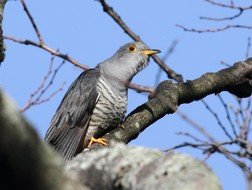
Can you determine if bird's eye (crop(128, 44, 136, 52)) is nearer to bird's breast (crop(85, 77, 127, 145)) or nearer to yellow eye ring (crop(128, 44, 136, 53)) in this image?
yellow eye ring (crop(128, 44, 136, 53))

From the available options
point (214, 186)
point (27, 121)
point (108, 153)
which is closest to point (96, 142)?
point (108, 153)

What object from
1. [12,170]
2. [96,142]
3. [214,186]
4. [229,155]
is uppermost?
[96,142]

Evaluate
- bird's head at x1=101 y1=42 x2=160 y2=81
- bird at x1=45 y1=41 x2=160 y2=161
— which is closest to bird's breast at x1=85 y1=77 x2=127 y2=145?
bird at x1=45 y1=41 x2=160 y2=161

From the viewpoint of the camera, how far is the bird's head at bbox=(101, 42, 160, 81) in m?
6.07

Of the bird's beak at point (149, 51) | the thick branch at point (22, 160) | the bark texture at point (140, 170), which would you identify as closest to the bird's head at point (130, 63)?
the bird's beak at point (149, 51)

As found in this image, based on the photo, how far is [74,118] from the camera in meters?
5.42

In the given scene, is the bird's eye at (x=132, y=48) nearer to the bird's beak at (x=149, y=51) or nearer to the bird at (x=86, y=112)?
the bird's beak at (x=149, y=51)

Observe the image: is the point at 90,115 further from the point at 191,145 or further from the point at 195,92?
the point at 191,145

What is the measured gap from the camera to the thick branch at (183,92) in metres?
4.19

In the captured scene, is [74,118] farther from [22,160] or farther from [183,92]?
[22,160]

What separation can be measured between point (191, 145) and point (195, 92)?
202 cm

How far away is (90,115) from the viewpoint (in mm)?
5473

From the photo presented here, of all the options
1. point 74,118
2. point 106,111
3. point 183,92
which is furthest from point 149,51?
point 183,92

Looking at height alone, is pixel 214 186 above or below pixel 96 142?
below
